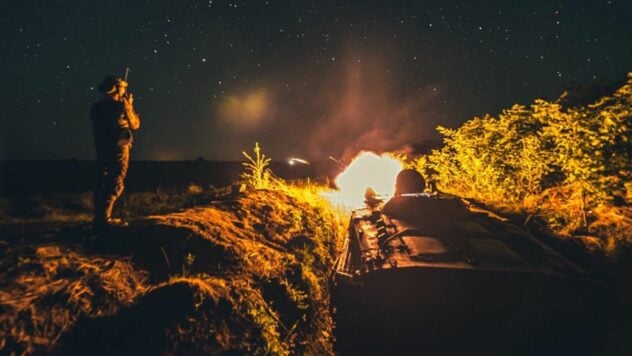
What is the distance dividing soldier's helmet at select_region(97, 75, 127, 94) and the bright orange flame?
321 inches

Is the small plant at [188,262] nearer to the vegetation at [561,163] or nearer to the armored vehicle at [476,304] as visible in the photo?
the armored vehicle at [476,304]

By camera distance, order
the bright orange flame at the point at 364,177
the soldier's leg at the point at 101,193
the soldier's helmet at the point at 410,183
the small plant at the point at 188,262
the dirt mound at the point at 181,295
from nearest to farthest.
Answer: the dirt mound at the point at 181,295 < the small plant at the point at 188,262 < the soldier's leg at the point at 101,193 < the soldier's helmet at the point at 410,183 < the bright orange flame at the point at 364,177

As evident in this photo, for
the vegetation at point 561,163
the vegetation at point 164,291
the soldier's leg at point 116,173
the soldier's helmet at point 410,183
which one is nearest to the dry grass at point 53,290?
the vegetation at point 164,291

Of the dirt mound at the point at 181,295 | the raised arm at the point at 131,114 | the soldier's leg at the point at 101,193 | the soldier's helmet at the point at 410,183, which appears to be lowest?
the dirt mound at the point at 181,295

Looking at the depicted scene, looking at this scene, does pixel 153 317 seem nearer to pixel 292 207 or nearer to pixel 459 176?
pixel 292 207

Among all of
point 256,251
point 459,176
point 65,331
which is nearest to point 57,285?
point 65,331

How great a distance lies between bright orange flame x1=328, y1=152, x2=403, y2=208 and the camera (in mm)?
12375

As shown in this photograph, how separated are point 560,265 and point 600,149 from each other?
445cm

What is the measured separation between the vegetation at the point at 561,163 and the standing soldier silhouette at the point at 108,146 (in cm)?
859

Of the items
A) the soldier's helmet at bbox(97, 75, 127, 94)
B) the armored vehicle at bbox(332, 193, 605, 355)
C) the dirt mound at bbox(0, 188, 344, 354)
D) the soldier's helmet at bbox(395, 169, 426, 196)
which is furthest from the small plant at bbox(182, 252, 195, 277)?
the soldier's helmet at bbox(395, 169, 426, 196)

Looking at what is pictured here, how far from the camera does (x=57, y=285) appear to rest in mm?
3807

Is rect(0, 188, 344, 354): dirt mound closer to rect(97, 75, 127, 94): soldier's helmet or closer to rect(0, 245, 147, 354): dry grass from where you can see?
rect(0, 245, 147, 354): dry grass

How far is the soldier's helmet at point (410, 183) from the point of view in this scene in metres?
8.61

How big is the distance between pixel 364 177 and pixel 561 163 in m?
5.85
